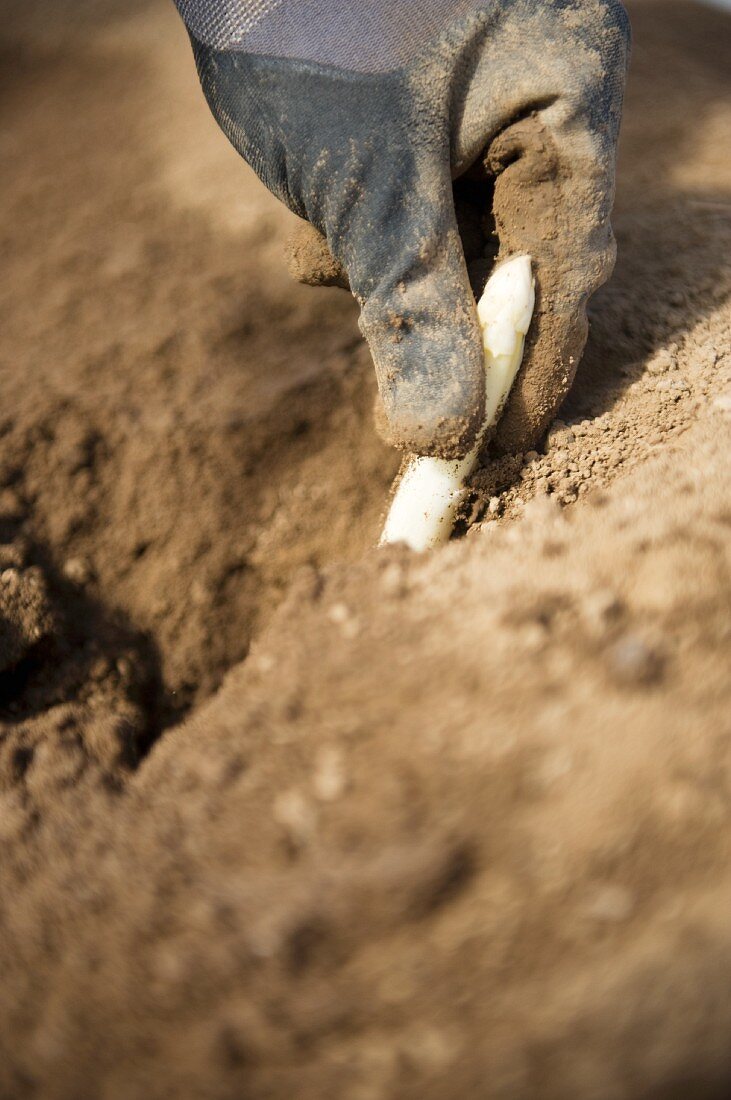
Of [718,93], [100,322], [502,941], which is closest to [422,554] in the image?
[502,941]

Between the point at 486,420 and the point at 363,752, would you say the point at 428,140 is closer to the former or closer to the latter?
the point at 486,420

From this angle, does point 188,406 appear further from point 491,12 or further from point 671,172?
point 671,172

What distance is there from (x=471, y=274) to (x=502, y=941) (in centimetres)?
108

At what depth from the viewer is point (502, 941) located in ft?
1.98

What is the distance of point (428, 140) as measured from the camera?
1.10 metres

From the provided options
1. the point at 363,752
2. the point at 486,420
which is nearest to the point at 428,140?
the point at 486,420

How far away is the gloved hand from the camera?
109 centimetres

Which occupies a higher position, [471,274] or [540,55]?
[540,55]

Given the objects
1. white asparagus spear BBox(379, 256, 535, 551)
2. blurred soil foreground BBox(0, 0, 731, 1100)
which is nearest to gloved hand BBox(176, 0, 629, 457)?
white asparagus spear BBox(379, 256, 535, 551)

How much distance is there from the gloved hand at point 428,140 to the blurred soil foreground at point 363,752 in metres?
0.23

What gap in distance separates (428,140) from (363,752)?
2.81 feet

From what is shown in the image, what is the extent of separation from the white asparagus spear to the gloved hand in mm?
37

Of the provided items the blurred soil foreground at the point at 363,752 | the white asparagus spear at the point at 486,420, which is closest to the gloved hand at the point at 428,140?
the white asparagus spear at the point at 486,420

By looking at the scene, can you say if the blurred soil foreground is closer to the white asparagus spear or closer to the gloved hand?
the white asparagus spear
